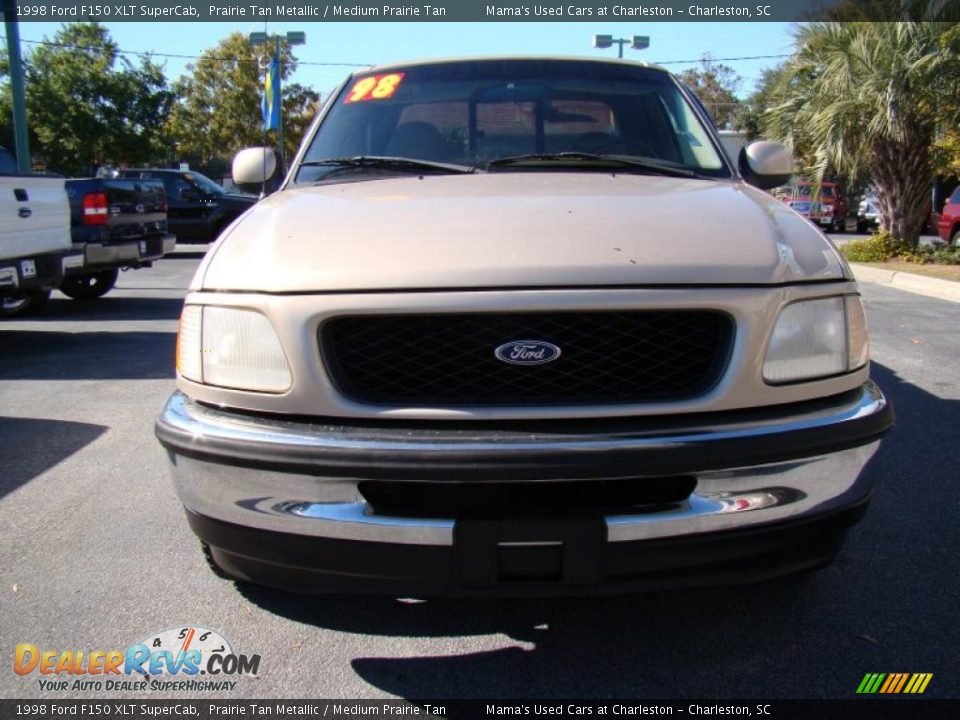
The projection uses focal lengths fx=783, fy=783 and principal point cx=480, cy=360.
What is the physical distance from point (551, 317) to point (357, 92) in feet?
6.95

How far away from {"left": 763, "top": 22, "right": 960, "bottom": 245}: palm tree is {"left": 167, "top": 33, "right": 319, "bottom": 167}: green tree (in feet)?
83.0

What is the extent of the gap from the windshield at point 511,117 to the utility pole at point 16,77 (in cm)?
1205

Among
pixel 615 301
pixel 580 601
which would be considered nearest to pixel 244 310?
pixel 615 301

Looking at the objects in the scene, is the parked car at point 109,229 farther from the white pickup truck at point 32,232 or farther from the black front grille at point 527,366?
the black front grille at point 527,366

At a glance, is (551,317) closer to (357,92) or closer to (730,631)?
(730,631)

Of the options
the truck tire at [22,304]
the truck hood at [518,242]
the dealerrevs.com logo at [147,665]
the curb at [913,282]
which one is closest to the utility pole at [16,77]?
the truck tire at [22,304]

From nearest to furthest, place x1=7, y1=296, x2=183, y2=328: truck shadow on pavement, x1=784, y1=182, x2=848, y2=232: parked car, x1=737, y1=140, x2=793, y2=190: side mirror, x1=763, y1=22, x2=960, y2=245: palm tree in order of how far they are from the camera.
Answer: x1=737, y1=140, x2=793, y2=190: side mirror
x1=7, y1=296, x2=183, y2=328: truck shadow on pavement
x1=763, y1=22, x2=960, y2=245: palm tree
x1=784, y1=182, x2=848, y2=232: parked car

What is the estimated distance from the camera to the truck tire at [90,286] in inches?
386

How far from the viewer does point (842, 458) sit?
1.96 metres

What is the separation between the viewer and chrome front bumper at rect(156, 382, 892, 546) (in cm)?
179

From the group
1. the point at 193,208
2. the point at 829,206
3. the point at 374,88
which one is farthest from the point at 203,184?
the point at 829,206

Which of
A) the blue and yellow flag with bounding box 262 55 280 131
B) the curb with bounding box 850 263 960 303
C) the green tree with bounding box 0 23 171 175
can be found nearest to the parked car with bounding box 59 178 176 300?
the curb with bounding box 850 263 960 303

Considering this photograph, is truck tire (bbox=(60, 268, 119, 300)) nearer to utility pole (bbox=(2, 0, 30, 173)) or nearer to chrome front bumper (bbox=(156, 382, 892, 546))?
utility pole (bbox=(2, 0, 30, 173))

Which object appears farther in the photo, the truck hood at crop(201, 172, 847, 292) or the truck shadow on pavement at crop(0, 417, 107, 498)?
the truck shadow on pavement at crop(0, 417, 107, 498)
